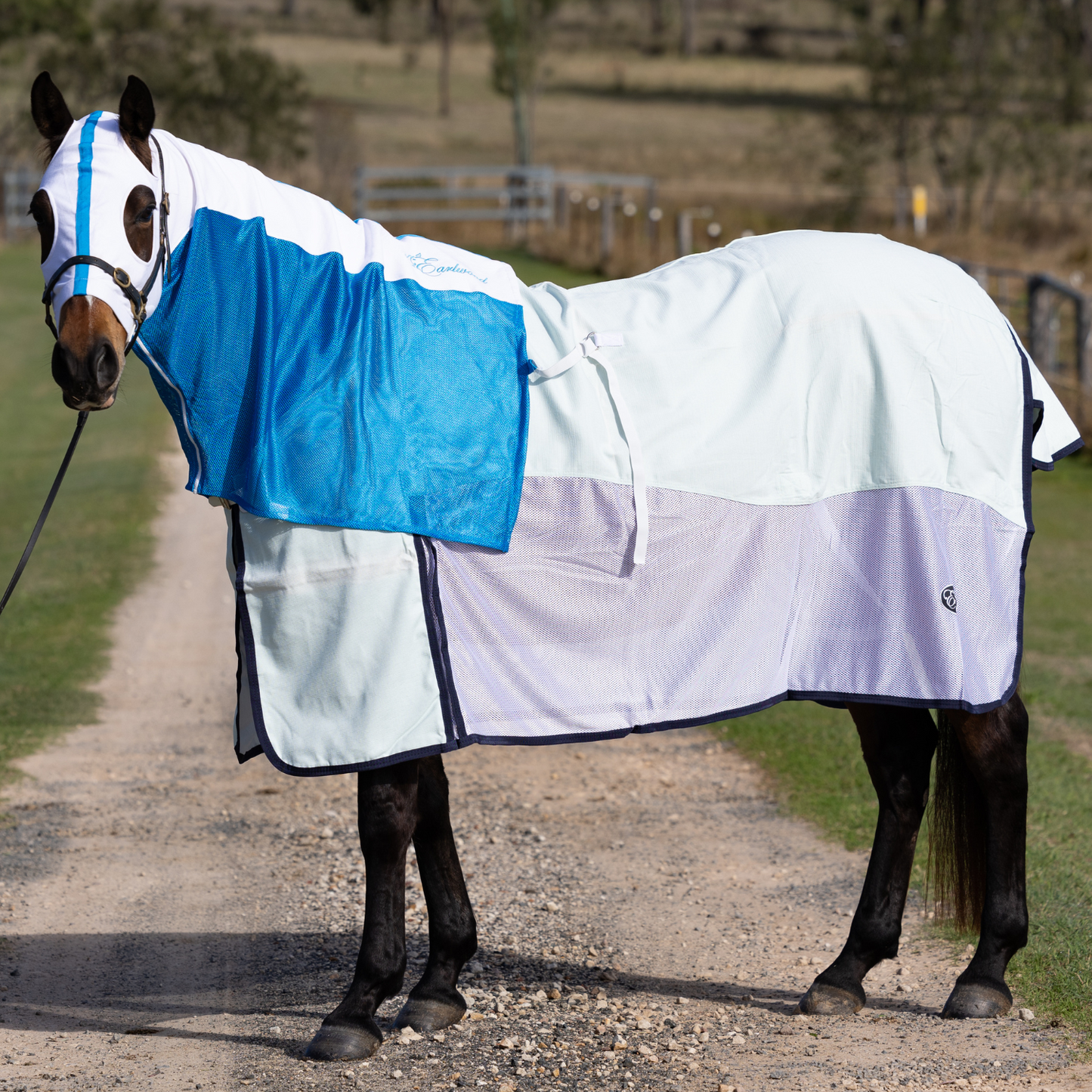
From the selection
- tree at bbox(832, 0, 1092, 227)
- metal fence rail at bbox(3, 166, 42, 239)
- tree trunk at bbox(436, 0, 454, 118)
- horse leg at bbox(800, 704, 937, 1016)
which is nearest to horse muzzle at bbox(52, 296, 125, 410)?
horse leg at bbox(800, 704, 937, 1016)

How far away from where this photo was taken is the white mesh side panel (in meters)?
3.29

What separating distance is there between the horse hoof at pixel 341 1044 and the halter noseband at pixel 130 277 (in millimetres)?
1695

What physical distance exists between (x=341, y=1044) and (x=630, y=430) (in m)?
1.64

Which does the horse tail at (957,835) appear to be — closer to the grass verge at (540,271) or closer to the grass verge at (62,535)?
the grass verge at (62,535)

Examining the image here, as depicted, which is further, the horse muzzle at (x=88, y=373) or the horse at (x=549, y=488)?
the horse at (x=549, y=488)

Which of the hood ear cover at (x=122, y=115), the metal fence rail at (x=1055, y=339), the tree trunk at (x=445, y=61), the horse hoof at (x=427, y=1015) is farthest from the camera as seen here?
the tree trunk at (x=445, y=61)

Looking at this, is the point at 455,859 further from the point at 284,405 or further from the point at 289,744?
the point at 284,405

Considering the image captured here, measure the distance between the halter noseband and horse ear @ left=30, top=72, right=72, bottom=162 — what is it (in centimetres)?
22

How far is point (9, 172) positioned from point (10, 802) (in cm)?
3101

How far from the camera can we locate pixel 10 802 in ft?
17.7

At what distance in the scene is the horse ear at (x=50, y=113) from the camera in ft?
10.2

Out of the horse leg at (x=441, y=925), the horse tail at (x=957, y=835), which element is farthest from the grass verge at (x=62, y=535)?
the horse tail at (x=957, y=835)

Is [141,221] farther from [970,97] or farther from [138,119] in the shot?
[970,97]

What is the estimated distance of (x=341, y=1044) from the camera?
3.34 m
